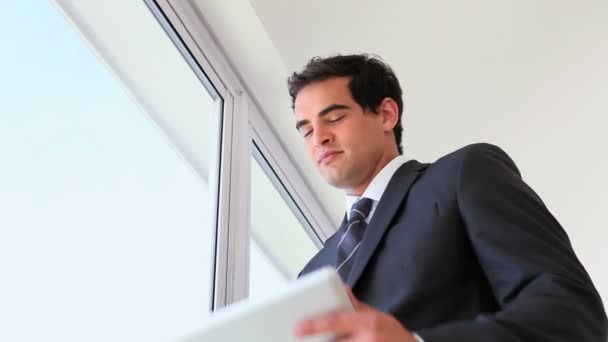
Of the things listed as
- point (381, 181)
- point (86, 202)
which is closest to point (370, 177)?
point (381, 181)

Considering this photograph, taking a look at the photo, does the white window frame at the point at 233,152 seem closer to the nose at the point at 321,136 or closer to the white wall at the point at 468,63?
the white wall at the point at 468,63

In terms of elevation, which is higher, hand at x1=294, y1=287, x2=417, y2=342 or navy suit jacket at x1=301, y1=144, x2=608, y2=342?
hand at x1=294, y1=287, x2=417, y2=342

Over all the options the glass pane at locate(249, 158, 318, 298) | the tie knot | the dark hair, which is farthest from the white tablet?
the glass pane at locate(249, 158, 318, 298)

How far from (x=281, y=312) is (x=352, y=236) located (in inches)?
22.0

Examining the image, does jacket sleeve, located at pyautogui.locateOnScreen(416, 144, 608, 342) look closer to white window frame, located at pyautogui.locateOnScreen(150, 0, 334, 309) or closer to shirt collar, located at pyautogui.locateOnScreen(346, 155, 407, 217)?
shirt collar, located at pyautogui.locateOnScreen(346, 155, 407, 217)

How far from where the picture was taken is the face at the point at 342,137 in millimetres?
1326

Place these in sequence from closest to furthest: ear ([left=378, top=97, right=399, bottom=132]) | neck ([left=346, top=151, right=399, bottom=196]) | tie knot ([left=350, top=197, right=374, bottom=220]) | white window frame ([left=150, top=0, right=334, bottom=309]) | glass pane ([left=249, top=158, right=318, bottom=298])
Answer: tie knot ([left=350, top=197, right=374, bottom=220]) → neck ([left=346, top=151, right=399, bottom=196]) → ear ([left=378, top=97, right=399, bottom=132]) → white window frame ([left=150, top=0, right=334, bottom=309]) → glass pane ([left=249, top=158, right=318, bottom=298])

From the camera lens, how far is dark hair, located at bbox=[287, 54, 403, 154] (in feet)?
4.75

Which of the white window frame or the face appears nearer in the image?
the face

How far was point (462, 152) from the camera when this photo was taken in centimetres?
109

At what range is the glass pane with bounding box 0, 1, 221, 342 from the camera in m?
1.33

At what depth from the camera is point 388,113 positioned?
148 cm

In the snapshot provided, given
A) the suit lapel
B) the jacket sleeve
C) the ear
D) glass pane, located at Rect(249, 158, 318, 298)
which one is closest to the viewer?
the jacket sleeve

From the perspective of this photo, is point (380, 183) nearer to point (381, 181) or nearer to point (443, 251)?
point (381, 181)
